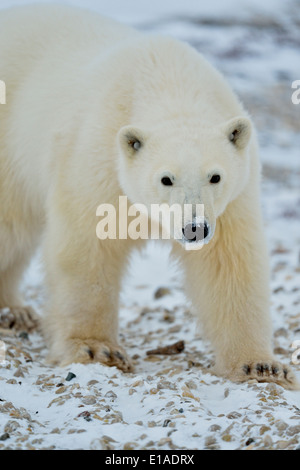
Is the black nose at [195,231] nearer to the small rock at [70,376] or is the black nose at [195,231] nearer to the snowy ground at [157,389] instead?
the snowy ground at [157,389]

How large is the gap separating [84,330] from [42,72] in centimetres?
194

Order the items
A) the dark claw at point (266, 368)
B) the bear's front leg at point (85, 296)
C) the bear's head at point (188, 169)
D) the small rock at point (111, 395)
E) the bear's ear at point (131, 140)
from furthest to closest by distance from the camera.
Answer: the bear's front leg at point (85, 296)
the dark claw at point (266, 368)
the bear's ear at point (131, 140)
the small rock at point (111, 395)
the bear's head at point (188, 169)

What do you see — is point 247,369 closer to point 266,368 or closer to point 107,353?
point 266,368

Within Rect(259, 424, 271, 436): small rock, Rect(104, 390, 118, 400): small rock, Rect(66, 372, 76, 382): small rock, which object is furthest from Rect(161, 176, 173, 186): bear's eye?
Rect(259, 424, 271, 436): small rock

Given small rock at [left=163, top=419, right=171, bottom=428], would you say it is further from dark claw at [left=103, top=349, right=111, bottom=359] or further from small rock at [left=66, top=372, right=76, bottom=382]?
dark claw at [left=103, top=349, right=111, bottom=359]

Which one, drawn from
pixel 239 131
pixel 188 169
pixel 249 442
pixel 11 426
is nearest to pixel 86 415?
pixel 11 426

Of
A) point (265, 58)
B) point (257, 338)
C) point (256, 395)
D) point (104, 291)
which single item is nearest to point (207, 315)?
point (257, 338)

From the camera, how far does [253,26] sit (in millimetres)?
25922

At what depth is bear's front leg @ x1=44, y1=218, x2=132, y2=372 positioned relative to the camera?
4.97 metres

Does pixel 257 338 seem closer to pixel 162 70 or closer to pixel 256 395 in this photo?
pixel 256 395

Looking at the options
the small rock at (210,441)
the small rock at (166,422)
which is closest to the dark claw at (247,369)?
the small rock at (166,422)

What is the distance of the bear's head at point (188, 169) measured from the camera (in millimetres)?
4043

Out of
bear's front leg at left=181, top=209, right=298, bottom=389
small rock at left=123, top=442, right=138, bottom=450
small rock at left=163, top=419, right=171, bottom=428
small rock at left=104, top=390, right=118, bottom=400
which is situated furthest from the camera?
bear's front leg at left=181, top=209, right=298, bottom=389

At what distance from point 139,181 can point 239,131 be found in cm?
64
